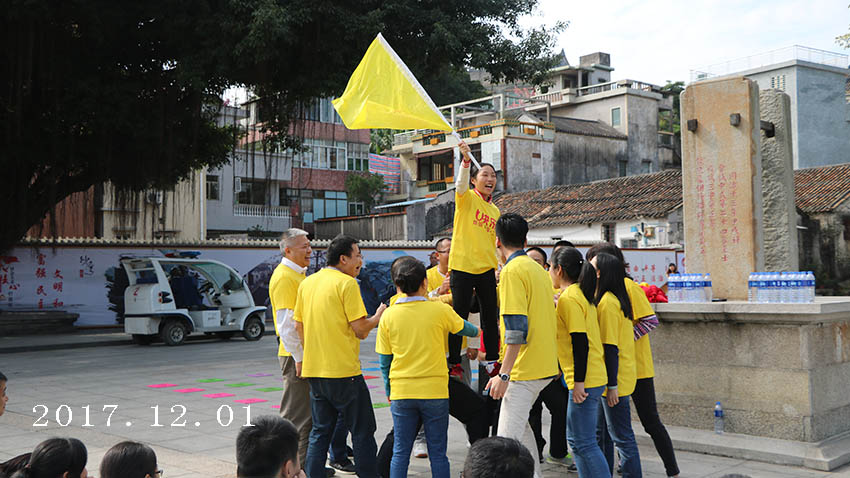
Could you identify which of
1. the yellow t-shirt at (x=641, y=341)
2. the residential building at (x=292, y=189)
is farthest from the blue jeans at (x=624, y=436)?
the residential building at (x=292, y=189)

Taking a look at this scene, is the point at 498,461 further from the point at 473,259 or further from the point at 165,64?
the point at 165,64

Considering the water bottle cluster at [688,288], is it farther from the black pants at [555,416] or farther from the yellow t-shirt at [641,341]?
the black pants at [555,416]

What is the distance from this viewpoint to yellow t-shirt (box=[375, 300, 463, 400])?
180 inches

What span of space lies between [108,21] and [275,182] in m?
22.2

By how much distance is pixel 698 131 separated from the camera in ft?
25.7

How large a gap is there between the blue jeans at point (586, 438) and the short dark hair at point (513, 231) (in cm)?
99

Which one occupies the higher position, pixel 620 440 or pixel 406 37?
pixel 406 37

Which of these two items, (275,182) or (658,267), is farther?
(275,182)

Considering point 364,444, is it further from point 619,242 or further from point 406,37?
point 619,242

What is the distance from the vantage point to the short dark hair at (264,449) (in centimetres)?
295

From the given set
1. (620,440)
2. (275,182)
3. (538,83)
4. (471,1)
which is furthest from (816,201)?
(620,440)

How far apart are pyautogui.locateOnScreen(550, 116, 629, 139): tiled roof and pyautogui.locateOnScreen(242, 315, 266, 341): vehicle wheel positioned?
80.9ft

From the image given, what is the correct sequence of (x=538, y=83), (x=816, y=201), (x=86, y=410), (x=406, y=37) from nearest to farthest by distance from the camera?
(x=86, y=410)
(x=406, y=37)
(x=538, y=83)
(x=816, y=201)

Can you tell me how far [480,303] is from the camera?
226 inches
